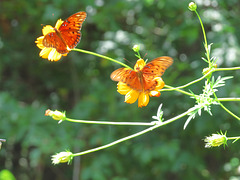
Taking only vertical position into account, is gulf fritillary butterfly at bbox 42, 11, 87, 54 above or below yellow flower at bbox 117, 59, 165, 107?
above

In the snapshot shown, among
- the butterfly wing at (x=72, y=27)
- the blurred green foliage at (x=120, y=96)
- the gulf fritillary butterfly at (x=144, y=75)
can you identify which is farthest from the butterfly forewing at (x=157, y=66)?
the blurred green foliage at (x=120, y=96)

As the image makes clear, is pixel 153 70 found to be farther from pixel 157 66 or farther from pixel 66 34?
pixel 66 34

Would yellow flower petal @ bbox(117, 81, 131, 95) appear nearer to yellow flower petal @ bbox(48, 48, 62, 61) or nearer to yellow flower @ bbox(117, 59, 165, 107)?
yellow flower @ bbox(117, 59, 165, 107)

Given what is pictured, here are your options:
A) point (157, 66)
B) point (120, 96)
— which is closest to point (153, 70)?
point (157, 66)

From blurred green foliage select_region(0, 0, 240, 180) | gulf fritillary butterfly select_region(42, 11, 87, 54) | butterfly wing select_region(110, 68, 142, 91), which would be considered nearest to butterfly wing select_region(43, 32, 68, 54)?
gulf fritillary butterfly select_region(42, 11, 87, 54)

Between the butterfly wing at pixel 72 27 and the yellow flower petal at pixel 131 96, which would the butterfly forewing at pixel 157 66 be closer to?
the yellow flower petal at pixel 131 96

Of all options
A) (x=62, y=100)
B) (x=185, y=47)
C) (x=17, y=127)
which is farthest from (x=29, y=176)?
(x=185, y=47)
